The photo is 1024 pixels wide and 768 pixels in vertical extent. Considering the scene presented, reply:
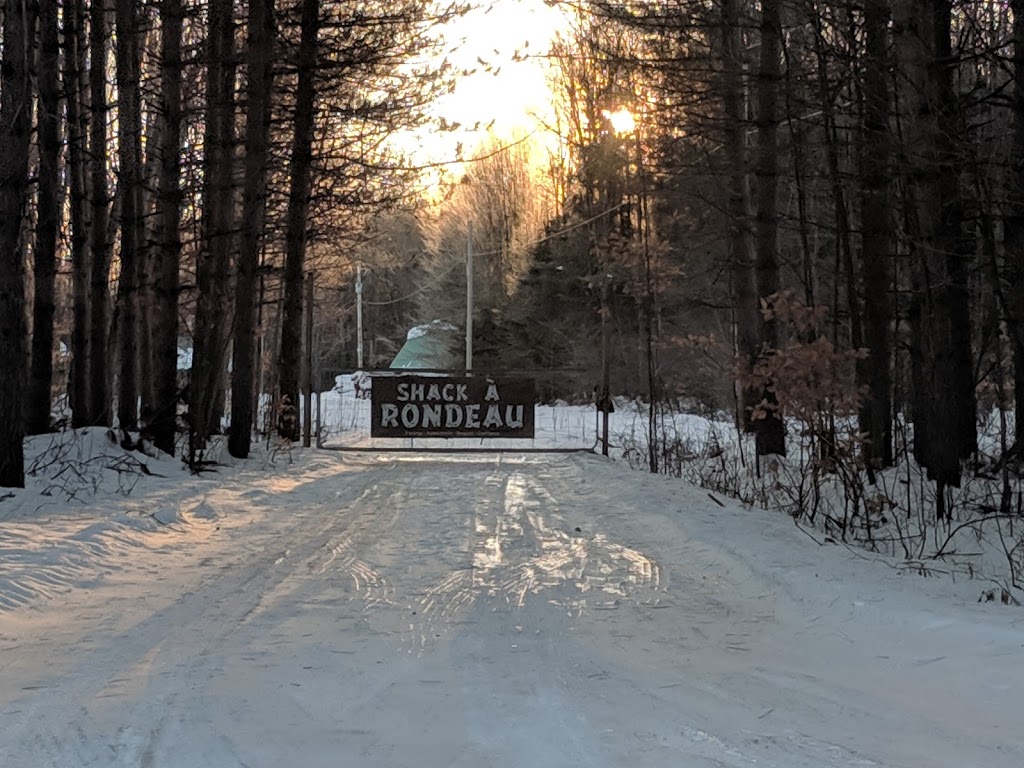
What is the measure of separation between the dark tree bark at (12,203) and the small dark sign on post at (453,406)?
→ 778cm

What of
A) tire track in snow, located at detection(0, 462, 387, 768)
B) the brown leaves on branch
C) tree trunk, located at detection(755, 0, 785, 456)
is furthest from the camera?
tree trunk, located at detection(755, 0, 785, 456)

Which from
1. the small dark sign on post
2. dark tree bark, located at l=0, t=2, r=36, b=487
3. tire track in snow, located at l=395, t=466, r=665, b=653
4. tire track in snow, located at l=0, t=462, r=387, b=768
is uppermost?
dark tree bark, located at l=0, t=2, r=36, b=487

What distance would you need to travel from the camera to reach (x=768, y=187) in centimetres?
1263

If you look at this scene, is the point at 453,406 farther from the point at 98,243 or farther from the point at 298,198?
the point at 98,243

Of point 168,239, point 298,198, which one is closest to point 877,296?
point 168,239

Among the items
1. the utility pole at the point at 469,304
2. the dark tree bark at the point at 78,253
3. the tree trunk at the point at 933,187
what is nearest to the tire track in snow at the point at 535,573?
the tree trunk at the point at 933,187

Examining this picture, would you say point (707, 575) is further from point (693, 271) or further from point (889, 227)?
point (693, 271)

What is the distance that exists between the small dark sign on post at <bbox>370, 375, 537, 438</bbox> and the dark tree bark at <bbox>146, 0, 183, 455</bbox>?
4.29m

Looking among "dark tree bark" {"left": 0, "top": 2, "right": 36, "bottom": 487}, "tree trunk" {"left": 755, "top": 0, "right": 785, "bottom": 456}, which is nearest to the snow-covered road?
"dark tree bark" {"left": 0, "top": 2, "right": 36, "bottom": 487}

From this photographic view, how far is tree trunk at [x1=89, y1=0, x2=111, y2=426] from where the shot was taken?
1312 centimetres

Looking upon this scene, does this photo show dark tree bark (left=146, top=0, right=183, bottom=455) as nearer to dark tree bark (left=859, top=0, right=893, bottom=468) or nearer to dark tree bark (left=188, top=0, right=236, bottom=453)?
dark tree bark (left=188, top=0, right=236, bottom=453)

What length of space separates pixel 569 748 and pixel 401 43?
48.3ft

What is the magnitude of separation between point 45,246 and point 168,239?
1922 millimetres

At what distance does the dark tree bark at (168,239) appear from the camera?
1201 cm
